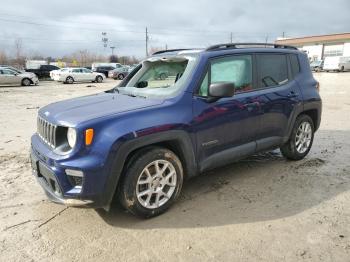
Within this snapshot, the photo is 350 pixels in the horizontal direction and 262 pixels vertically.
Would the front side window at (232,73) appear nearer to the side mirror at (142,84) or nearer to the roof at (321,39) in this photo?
the side mirror at (142,84)

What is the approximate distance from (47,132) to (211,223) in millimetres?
2036

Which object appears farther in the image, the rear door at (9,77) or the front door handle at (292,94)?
the rear door at (9,77)

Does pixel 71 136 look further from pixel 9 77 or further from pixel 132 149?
pixel 9 77

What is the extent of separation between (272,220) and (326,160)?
2.54 metres

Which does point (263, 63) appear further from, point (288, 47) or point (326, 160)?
point (326, 160)

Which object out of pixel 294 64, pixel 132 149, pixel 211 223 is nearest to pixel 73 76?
Result: pixel 294 64

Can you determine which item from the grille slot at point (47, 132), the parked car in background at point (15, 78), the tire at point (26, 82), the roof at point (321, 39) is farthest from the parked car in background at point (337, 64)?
the grille slot at point (47, 132)

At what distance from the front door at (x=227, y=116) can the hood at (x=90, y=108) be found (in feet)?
1.94

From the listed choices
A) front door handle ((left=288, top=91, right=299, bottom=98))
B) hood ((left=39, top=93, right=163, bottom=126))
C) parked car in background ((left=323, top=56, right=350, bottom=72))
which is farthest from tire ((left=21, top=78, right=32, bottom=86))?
parked car in background ((left=323, top=56, right=350, bottom=72))

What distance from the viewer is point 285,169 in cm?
515

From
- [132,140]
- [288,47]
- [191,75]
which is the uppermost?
[288,47]

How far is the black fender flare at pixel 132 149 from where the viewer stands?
3.24 m

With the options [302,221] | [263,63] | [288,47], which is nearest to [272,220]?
[302,221]

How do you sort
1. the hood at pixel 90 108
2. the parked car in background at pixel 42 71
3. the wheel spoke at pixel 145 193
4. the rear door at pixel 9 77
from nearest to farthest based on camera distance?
1. the hood at pixel 90 108
2. the wheel spoke at pixel 145 193
3. the rear door at pixel 9 77
4. the parked car in background at pixel 42 71
